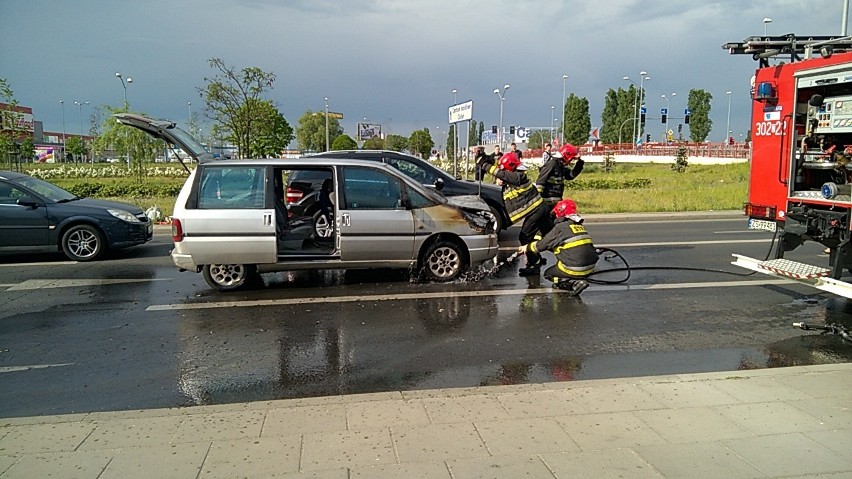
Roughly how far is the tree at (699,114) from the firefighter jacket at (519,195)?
3534 inches

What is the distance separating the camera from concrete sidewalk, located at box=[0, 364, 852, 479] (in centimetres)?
359

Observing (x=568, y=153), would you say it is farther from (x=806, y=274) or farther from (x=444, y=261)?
(x=806, y=274)

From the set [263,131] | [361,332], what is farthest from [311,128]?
[361,332]

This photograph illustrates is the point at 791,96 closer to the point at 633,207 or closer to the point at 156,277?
the point at 156,277

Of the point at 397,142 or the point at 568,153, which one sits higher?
the point at 397,142

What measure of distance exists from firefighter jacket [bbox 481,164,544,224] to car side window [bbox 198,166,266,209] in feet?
12.6

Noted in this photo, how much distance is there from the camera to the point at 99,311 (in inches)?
305

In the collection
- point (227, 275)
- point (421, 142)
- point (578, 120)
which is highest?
point (578, 120)

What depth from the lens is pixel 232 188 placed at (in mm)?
8391

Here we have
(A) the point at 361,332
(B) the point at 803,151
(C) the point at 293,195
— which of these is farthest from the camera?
(C) the point at 293,195

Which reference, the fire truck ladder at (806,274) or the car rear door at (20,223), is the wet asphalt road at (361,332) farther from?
the car rear door at (20,223)

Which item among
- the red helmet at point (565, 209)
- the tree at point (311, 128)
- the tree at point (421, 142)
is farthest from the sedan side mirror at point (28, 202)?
the tree at point (421, 142)

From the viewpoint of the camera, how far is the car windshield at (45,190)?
11265mm

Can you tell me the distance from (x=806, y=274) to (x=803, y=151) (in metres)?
1.64
